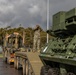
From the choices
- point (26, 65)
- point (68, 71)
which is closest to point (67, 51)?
point (68, 71)

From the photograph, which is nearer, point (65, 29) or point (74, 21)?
point (74, 21)

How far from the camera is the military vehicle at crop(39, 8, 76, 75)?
1252cm

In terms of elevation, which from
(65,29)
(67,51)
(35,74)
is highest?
(65,29)

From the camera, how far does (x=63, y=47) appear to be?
45.3ft

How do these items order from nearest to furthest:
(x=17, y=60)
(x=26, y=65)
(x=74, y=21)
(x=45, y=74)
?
(x=74, y=21), (x=45, y=74), (x=26, y=65), (x=17, y=60)

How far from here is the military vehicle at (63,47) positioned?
493 inches

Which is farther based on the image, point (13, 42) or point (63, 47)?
point (13, 42)

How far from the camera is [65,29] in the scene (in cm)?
1433

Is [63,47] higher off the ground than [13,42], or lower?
lower

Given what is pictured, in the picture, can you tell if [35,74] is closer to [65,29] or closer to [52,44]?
[52,44]

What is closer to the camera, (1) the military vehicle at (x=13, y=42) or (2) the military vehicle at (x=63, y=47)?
(2) the military vehicle at (x=63, y=47)

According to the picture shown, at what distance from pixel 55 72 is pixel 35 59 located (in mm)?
6584

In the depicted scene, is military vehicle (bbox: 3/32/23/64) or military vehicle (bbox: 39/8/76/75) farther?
military vehicle (bbox: 3/32/23/64)

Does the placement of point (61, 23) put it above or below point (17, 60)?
above
